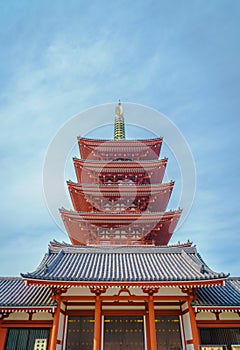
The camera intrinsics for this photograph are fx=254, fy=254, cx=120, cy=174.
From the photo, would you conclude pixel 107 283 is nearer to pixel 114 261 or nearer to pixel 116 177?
A: pixel 114 261

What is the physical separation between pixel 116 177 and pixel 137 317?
11.0 meters

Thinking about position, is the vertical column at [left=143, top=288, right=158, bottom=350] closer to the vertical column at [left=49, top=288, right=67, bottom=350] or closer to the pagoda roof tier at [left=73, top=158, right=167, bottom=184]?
the vertical column at [left=49, top=288, right=67, bottom=350]

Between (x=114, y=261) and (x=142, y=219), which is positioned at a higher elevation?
(x=142, y=219)

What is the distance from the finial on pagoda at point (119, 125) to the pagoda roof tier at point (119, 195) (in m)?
8.12

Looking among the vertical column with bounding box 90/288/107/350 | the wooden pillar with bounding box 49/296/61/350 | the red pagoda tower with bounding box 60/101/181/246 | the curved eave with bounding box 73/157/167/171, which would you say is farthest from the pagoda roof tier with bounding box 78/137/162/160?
the wooden pillar with bounding box 49/296/61/350

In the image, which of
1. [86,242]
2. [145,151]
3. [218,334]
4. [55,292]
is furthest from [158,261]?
Result: [145,151]

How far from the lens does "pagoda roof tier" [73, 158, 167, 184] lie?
1988 centimetres

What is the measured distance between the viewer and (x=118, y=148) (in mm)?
21266

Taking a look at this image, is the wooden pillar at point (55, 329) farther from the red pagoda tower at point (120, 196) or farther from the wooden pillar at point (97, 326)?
the red pagoda tower at point (120, 196)

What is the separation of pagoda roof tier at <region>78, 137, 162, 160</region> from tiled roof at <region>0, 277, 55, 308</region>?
11.6 metres

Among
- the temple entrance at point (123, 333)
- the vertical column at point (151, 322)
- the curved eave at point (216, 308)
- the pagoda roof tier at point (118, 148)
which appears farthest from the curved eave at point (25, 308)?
the pagoda roof tier at point (118, 148)

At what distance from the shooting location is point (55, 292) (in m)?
10.3

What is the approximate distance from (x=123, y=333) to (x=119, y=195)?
9385mm

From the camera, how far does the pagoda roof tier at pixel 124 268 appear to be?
968cm
